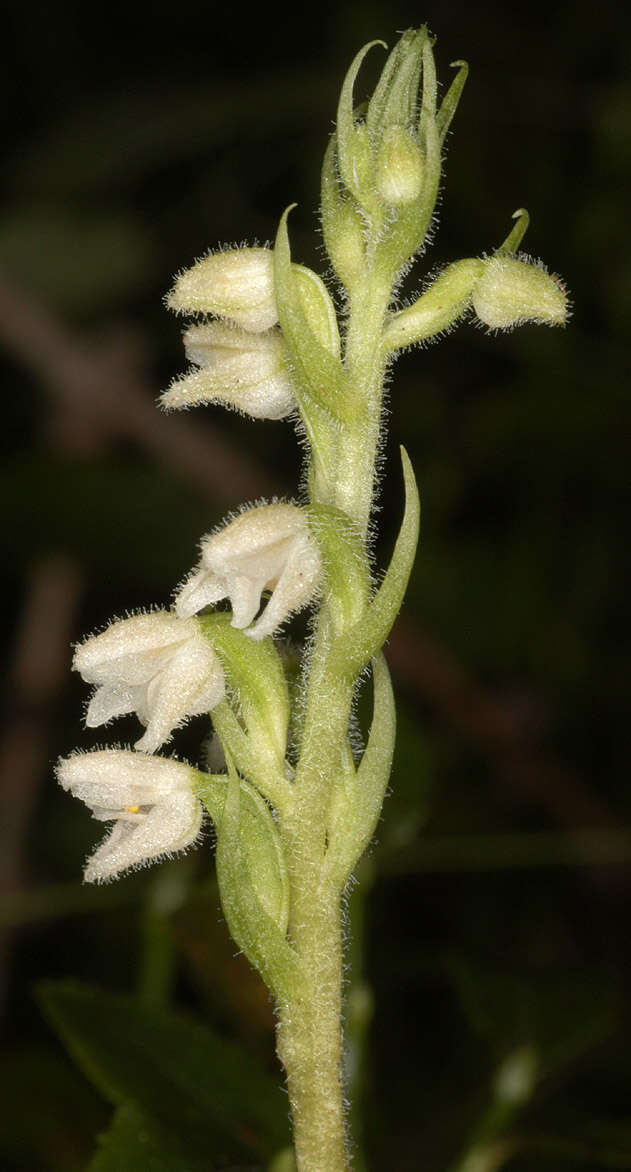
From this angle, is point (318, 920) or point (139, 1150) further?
point (139, 1150)

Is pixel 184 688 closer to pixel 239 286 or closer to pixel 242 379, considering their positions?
pixel 242 379

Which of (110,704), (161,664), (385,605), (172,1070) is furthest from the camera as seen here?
(172,1070)

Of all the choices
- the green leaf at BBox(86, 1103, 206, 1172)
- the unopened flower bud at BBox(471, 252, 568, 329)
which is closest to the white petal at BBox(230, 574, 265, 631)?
the unopened flower bud at BBox(471, 252, 568, 329)

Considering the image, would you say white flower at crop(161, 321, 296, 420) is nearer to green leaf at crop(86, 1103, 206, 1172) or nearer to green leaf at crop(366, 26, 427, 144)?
green leaf at crop(366, 26, 427, 144)

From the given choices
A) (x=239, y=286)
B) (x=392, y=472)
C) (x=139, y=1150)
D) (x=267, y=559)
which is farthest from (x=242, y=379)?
(x=392, y=472)

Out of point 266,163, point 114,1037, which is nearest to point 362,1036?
point 114,1037
